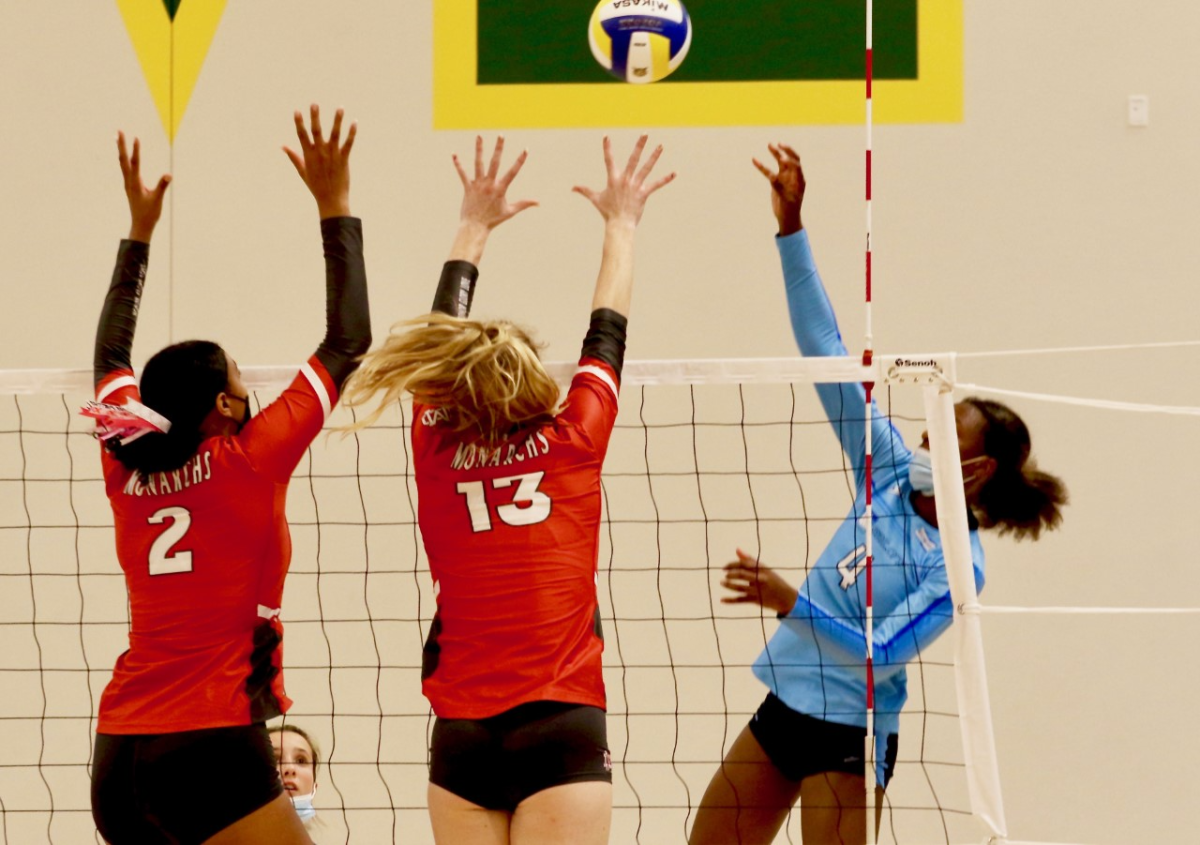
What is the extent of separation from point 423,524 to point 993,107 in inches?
150

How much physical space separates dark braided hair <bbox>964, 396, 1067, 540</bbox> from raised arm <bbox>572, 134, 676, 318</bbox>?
119 centimetres

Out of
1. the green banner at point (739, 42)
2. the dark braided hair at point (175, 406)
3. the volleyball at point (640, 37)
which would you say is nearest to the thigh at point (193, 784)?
the dark braided hair at point (175, 406)

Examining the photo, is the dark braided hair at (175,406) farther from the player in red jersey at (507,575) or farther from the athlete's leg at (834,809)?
the athlete's leg at (834,809)

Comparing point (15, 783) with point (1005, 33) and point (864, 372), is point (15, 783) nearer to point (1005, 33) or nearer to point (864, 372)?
point (864, 372)

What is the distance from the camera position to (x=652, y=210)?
19.3ft

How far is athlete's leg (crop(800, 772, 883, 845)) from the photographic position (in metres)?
3.62

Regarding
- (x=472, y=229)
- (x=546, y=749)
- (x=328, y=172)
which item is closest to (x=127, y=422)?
(x=328, y=172)

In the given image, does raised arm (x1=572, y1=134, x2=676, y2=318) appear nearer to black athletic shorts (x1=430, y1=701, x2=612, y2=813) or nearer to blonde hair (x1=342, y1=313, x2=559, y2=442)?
blonde hair (x1=342, y1=313, x2=559, y2=442)

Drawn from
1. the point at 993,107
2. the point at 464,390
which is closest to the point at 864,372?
the point at 464,390

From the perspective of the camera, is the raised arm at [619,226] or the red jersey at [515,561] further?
the raised arm at [619,226]

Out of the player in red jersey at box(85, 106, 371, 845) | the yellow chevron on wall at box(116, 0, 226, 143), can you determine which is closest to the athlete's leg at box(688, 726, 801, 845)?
the player in red jersey at box(85, 106, 371, 845)

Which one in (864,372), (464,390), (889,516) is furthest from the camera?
(889,516)

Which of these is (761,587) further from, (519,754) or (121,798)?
(121,798)

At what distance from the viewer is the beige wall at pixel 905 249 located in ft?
18.7
